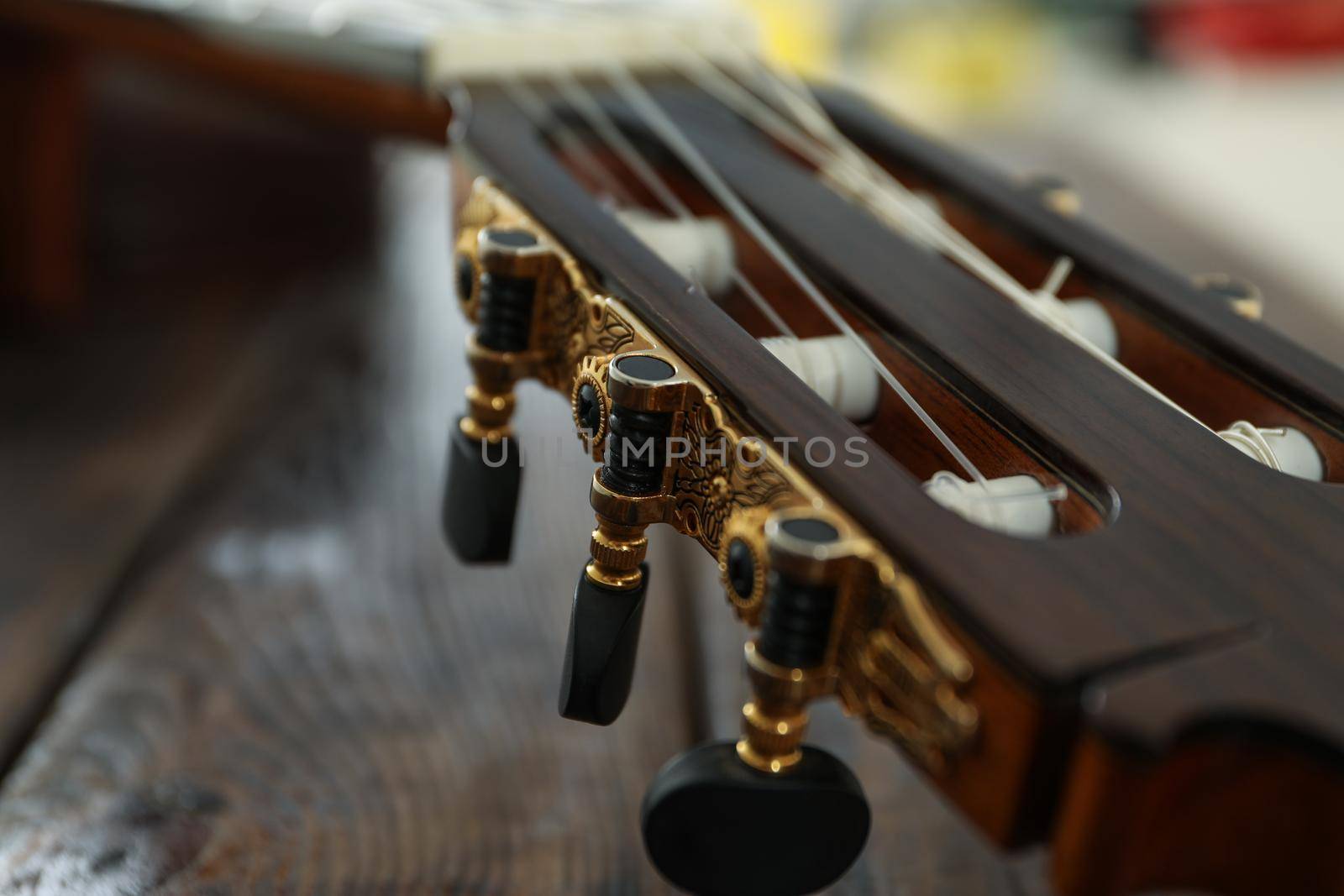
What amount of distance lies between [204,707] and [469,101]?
9.9 inches

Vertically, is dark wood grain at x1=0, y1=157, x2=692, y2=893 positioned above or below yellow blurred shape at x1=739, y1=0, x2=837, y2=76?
below

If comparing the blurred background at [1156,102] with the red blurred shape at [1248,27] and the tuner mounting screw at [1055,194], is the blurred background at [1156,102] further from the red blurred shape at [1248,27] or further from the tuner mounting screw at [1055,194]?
the tuner mounting screw at [1055,194]

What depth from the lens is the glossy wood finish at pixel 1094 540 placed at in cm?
22

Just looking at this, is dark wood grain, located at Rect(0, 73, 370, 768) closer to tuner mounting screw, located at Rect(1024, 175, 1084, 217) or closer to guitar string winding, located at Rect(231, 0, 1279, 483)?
guitar string winding, located at Rect(231, 0, 1279, 483)

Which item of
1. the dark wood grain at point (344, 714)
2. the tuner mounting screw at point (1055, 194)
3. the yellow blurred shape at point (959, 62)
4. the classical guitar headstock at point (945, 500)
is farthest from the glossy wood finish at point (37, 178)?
the yellow blurred shape at point (959, 62)

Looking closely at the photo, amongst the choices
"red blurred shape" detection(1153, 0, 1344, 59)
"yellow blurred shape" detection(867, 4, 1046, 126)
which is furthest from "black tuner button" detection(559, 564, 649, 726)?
"red blurred shape" detection(1153, 0, 1344, 59)

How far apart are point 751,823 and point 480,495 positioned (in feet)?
0.49

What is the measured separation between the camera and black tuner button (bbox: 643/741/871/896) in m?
0.28

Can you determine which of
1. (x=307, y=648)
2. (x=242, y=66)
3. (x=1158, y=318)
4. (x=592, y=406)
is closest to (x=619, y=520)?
(x=592, y=406)

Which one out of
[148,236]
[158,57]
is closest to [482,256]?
[158,57]

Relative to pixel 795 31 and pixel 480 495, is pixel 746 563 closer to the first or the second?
pixel 480 495

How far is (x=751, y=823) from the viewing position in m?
0.28

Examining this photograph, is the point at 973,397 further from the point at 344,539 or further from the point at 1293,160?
the point at 1293,160

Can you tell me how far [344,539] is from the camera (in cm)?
65
